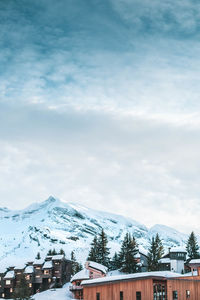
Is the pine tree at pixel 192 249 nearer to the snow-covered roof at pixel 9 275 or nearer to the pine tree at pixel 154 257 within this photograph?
the pine tree at pixel 154 257

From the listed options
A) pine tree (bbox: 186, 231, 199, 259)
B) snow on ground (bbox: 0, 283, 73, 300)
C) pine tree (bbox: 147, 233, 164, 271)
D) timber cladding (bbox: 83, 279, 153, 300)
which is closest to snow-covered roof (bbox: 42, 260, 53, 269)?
snow on ground (bbox: 0, 283, 73, 300)

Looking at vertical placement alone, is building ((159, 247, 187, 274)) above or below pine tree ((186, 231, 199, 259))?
below

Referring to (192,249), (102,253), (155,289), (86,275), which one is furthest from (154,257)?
(155,289)

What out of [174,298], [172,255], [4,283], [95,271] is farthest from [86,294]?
[4,283]

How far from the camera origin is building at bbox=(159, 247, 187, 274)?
87500 millimetres

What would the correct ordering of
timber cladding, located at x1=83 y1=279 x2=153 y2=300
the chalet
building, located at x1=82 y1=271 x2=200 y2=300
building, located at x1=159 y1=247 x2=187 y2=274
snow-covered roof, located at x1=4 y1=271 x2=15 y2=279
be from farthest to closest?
snow-covered roof, located at x1=4 y1=271 x2=15 y2=279 < building, located at x1=159 y1=247 x2=187 y2=274 < the chalet < timber cladding, located at x1=83 y1=279 x2=153 y2=300 < building, located at x1=82 y1=271 x2=200 y2=300

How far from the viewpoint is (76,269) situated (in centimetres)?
10519

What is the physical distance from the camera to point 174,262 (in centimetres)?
8781

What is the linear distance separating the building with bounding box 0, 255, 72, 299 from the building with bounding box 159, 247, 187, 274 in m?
28.6

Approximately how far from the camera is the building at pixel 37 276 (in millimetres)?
94375

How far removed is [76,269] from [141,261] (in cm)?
2003

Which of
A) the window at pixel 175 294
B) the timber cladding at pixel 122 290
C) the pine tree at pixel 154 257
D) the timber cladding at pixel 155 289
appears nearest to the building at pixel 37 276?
the pine tree at pixel 154 257

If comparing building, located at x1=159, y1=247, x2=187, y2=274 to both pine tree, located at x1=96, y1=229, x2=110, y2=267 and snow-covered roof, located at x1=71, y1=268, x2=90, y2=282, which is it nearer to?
pine tree, located at x1=96, y1=229, x2=110, y2=267

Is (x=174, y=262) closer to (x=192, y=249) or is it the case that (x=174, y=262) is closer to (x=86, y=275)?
(x=192, y=249)
